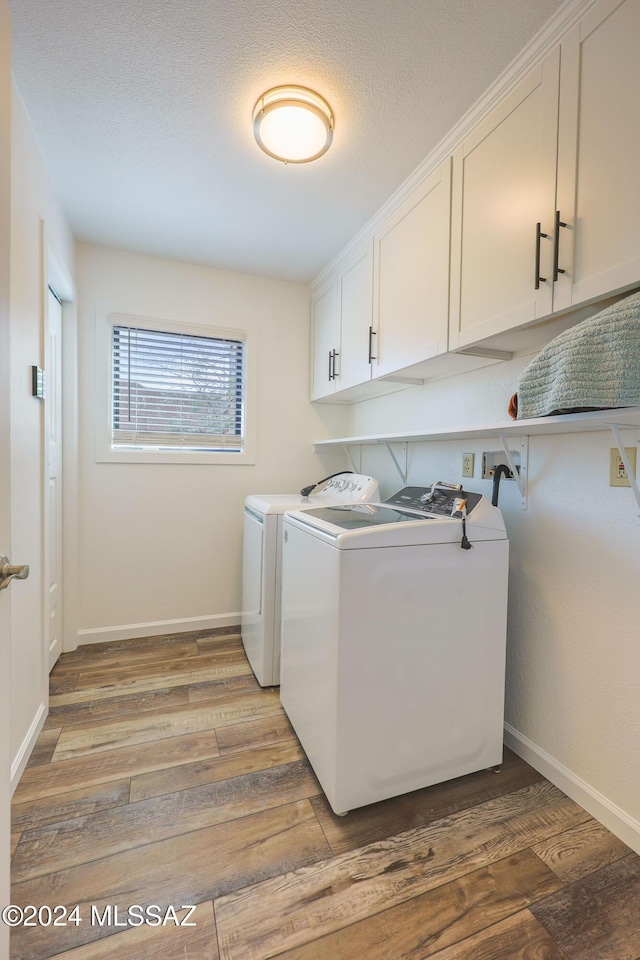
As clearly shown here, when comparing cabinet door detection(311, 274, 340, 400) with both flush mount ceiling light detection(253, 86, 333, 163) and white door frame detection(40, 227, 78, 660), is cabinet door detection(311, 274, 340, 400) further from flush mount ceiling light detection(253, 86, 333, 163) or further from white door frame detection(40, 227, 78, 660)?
white door frame detection(40, 227, 78, 660)

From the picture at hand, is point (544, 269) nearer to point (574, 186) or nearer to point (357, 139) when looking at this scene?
point (574, 186)

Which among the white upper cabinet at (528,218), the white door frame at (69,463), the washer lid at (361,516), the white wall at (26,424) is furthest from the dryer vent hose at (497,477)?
the white door frame at (69,463)

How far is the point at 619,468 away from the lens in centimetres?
130

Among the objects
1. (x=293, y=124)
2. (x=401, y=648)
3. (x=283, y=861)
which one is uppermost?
(x=293, y=124)

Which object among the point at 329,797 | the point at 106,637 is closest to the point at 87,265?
the point at 106,637

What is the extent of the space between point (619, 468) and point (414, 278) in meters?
1.10

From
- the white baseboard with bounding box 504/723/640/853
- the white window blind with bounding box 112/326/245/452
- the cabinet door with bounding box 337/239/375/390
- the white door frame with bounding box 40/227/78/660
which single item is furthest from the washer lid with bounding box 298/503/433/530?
the white door frame with bounding box 40/227/78/660

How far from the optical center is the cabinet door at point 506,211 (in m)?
1.19

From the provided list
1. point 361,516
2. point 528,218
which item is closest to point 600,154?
point 528,218

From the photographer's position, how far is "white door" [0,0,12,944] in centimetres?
83

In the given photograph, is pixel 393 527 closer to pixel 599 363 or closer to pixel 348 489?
pixel 599 363

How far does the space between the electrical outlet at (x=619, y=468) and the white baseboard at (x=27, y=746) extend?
7.29ft

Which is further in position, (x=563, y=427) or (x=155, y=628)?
(x=155, y=628)

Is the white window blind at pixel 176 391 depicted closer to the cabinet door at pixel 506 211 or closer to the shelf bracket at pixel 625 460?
the cabinet door at pixel 506 211
